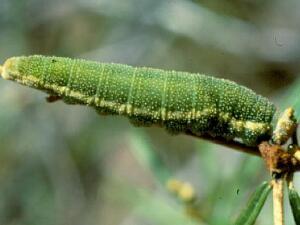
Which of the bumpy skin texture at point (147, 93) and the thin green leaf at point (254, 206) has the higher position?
the bumpy skin texture at point (147, 93)

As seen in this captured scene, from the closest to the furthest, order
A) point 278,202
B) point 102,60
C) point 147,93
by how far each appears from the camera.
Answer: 1. point 278,202
2. point 147,93
3. point 102,60

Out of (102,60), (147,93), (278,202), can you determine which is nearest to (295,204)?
(278,202)

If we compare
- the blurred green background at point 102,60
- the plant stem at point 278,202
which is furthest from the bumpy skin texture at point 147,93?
the blurred green background at point 102,60

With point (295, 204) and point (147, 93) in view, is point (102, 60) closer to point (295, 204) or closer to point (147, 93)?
point (147, 93)

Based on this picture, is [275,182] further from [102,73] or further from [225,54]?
[225,54]

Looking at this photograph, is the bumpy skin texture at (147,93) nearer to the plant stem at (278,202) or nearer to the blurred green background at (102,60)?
the plant stem at (278,202)

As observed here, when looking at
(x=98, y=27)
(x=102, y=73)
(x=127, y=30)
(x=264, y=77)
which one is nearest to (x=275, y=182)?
(x=102, y=73)
